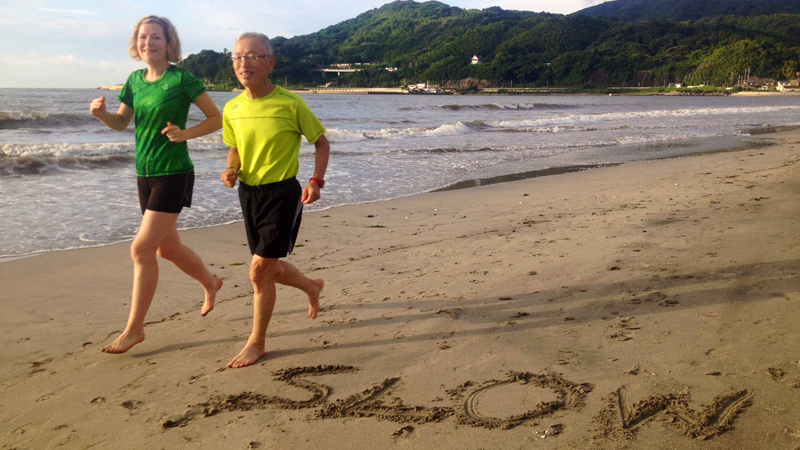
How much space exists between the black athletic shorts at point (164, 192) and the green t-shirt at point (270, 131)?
53 centimetres

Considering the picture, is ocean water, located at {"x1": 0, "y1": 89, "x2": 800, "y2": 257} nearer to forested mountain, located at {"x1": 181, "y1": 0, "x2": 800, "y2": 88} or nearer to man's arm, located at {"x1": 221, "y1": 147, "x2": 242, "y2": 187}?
man's arm, located at {"x1": 221, "y1": 147, "x2": 242, "y2": 187}

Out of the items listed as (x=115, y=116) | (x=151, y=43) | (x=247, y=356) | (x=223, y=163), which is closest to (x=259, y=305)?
(x=247, y=356)

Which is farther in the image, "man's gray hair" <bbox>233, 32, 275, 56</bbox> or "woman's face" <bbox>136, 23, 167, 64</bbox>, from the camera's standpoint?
"woman's face" <bbox>136, 23, 167, 64</bbox>

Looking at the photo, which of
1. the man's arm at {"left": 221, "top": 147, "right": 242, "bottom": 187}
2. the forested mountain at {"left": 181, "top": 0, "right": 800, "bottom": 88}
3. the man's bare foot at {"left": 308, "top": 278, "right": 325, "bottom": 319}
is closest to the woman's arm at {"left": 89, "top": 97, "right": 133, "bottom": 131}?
the man's arm at {"left": 221, "top": 147, "right": 242, "bottom": 187}

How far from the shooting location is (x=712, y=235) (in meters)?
5.19

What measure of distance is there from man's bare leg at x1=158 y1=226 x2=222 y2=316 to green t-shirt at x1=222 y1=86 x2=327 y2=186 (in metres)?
0.84

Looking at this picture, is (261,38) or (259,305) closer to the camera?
(261,38)

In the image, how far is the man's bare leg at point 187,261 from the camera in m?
3.56

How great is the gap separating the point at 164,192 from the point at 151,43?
2.71 ft

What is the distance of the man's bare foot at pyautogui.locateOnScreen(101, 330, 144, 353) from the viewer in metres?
3.37

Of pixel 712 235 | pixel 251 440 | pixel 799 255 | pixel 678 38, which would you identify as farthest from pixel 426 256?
pixel 678 38

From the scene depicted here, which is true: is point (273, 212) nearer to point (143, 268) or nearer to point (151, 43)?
point (143, 268)

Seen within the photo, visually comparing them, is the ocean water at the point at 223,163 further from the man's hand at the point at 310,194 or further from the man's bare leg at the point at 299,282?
the man's hand at the point at 310,194

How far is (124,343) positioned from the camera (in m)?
3.38
